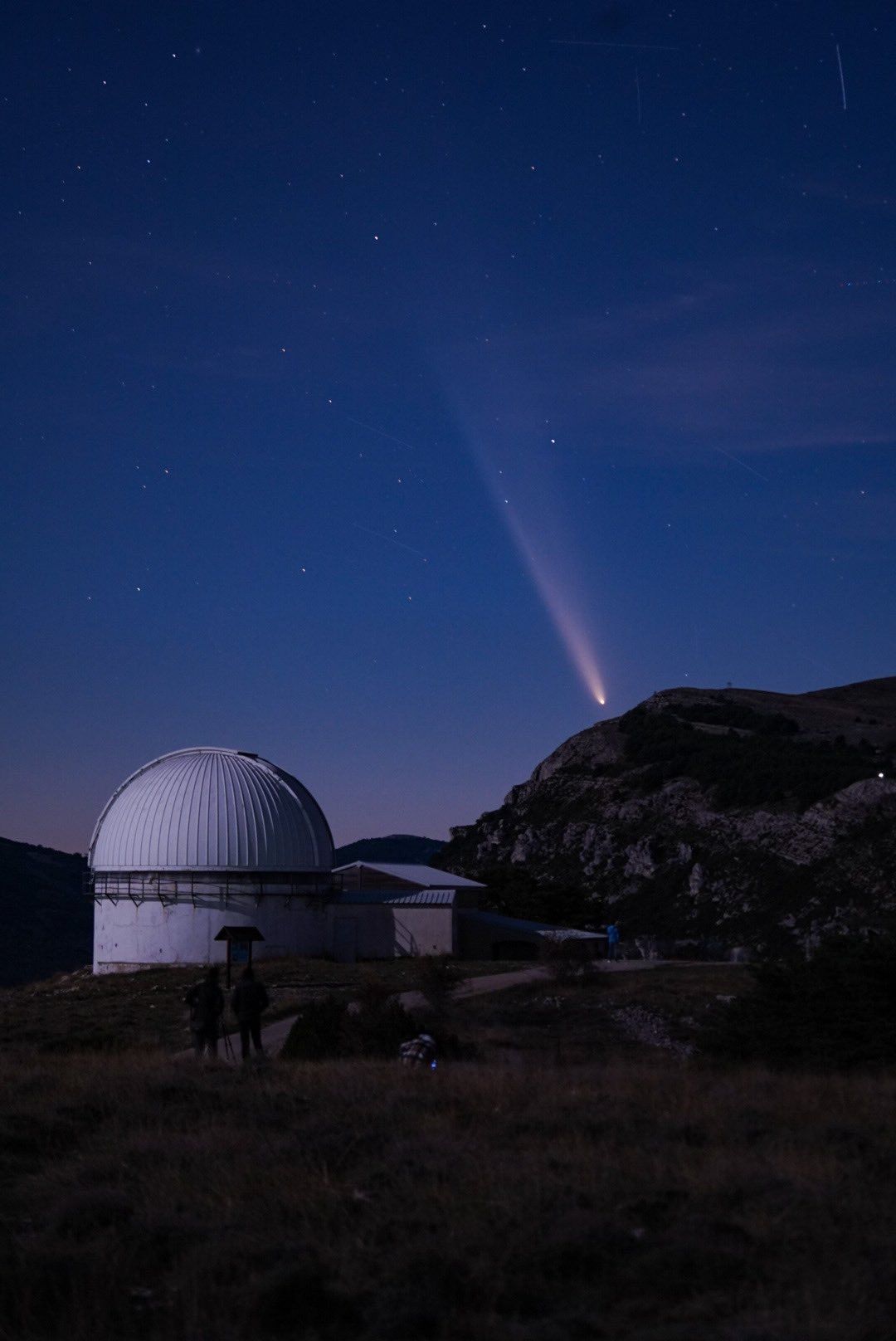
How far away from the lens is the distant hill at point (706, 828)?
6044 centimetres

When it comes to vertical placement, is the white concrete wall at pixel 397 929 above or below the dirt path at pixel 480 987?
above

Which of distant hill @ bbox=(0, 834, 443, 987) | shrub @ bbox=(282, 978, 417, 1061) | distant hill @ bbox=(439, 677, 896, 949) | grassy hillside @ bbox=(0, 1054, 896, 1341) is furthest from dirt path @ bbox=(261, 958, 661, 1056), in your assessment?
distant hill @ bbox=(0, 834, 443, 987)

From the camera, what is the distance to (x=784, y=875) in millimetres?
64125

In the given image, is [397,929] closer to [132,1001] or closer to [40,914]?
[132,1001]

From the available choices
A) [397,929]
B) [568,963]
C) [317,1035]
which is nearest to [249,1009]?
[317,1035]

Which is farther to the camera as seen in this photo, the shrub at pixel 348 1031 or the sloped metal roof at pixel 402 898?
the sloped metal roof at pixel 402 898

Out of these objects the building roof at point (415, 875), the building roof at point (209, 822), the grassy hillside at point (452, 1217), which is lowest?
the grassy hillside at point (452, 1217)

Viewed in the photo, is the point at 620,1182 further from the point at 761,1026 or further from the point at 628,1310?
the point at 761,1026

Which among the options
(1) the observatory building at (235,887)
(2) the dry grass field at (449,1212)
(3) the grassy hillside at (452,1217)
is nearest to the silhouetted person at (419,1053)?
(2) the dry grass field at (449,1212)

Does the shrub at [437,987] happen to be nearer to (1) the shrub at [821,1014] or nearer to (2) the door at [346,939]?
(1) the shrub at [821,1014]

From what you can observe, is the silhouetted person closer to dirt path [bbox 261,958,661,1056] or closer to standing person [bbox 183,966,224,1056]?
standing person [bbox 183,966,224,1056]

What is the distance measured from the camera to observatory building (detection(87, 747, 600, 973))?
39969 mm

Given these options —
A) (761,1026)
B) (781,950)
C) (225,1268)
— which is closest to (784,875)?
(781,950)

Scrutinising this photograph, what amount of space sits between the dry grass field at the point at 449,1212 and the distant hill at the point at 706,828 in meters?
37.7
